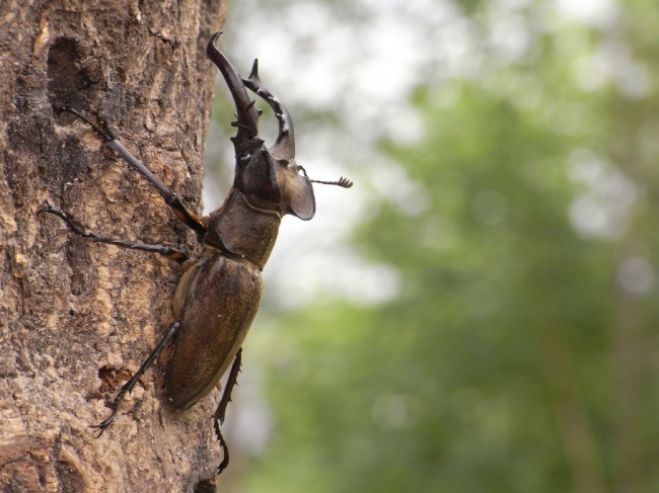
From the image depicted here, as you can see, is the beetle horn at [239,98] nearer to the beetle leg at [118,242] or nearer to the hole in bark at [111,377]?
the beetle leg at [118,242]

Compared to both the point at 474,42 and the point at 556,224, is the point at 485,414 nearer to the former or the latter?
the point at 556,224

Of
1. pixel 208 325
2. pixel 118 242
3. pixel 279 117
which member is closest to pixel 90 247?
pixel 118 242

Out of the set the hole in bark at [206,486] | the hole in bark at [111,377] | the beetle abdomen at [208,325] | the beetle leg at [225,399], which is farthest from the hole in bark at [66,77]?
the hole in bark at [206,486]

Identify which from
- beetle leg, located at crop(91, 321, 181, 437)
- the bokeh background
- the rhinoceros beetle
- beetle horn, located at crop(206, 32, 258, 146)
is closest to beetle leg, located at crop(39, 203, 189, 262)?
the rhinoceros beetle

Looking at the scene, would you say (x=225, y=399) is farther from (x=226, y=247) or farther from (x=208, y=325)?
(x=226, y=247)

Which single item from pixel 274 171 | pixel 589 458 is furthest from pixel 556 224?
pixel 274 171
